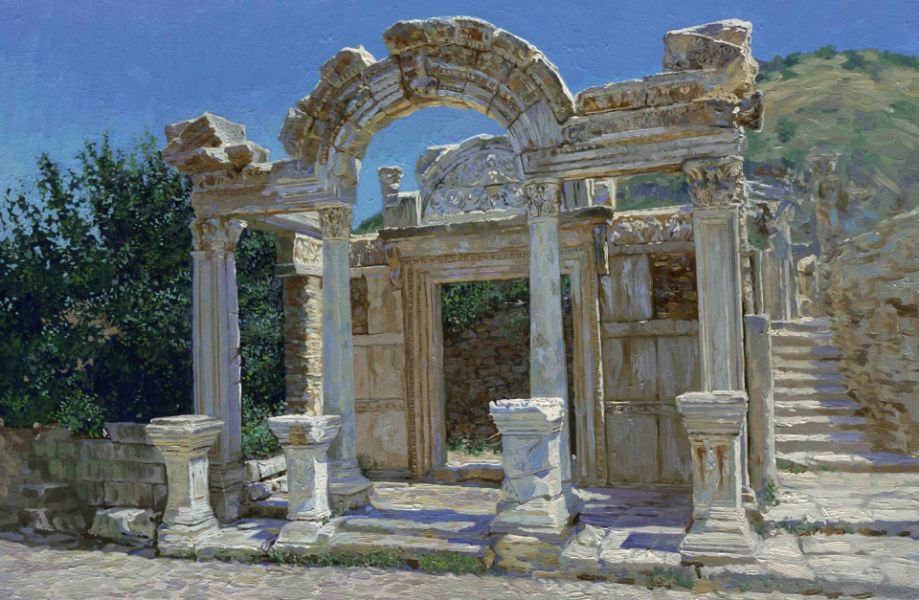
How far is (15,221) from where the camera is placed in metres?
9.59

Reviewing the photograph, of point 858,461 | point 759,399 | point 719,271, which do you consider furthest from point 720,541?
point 858,461

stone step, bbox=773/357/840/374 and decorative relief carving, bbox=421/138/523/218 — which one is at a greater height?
decorative relief carving, bbox=421/138/523/218

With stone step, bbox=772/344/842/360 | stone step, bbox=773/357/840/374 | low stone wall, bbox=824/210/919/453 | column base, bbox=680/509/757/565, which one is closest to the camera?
column base, bbox=680/509/757/565

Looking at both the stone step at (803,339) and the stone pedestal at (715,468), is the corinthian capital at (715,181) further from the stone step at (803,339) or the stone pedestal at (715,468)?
the stone step at (803,339)

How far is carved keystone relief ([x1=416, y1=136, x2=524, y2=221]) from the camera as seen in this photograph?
9281mm

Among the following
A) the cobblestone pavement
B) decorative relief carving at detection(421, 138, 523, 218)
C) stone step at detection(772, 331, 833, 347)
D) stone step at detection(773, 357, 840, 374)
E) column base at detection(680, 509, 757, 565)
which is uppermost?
decorative relief carving at detection(421, 138, 523, 218)

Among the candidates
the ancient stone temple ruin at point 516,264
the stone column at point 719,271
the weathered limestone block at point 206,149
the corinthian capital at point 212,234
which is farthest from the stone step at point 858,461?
the weathered limestone block at point 206,149

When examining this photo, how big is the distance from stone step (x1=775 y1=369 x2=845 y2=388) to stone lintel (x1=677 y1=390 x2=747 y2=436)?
623 centimetres

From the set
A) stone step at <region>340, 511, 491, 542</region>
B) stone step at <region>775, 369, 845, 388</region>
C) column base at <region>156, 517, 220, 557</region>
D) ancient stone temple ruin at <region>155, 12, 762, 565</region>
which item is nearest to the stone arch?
ancient stone temple ruin at <region>155, 12, 762, 565</region>

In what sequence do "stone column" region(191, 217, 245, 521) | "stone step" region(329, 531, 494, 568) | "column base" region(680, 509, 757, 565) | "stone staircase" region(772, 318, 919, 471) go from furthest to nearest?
"stone staircase" region(772, 318, 919, 471)
"stone column" region(191, 217, 245, 521)
"stone step" region(329, 531, 494, 568)
"column base" region(680, 509, 757, 565)

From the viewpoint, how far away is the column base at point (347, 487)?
7.32 m

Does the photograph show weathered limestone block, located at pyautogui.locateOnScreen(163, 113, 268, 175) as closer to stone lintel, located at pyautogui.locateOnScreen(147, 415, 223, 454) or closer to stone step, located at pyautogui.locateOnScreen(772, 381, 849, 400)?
stone lintel, located at pyautogui.locateOnScreen(147, 415, 223, 454)

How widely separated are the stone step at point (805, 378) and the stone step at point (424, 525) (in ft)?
20.9

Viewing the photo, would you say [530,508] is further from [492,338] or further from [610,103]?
[492,338]
